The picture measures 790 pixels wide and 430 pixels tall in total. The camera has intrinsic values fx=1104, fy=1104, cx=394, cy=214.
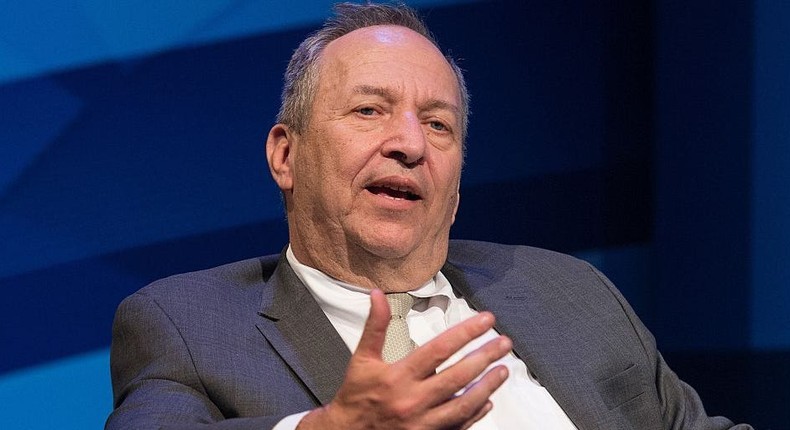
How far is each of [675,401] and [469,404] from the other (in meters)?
0.97

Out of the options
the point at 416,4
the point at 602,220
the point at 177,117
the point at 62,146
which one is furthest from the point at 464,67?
the point at 62,146

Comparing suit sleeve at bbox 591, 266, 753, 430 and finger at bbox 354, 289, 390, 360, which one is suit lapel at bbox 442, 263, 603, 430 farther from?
finger at bbox 354, 289, 390, 360

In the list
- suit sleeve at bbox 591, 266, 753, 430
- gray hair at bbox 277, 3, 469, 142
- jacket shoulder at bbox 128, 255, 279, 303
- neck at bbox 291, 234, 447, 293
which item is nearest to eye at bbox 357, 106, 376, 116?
gray hair at bbox 277, 3, 469, 142

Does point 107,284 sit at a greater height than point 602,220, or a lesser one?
greater

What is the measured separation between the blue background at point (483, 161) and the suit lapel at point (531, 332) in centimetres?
60

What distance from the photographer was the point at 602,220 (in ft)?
10.2

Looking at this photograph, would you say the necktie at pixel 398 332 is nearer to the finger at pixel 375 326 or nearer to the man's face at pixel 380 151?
the man's face at pixel 380 151

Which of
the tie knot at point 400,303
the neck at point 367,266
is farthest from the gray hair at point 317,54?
the tie knot at point 400,303

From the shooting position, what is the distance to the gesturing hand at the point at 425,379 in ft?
4.23

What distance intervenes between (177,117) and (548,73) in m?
1.07

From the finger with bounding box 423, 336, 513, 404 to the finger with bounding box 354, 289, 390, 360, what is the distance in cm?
7

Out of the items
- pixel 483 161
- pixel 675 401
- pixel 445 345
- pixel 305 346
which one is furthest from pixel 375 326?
pixel 483 161

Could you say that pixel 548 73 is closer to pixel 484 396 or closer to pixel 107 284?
pixel 107 284

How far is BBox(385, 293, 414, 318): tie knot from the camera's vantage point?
6.62 ft
